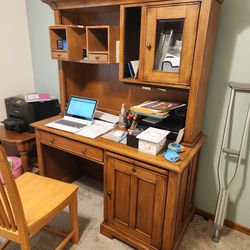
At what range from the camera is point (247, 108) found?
1.61 meters

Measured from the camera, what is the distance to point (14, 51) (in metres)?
2.54

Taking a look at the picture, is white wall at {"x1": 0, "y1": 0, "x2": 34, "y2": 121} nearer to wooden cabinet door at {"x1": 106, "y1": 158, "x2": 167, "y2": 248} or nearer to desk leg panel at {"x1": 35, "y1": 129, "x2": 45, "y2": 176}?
desk leg panel at {"x1": 35, "y1": 129, "x2": 45, "y2": 176}

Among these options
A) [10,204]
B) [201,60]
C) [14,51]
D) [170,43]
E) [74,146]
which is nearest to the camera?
[10,204]

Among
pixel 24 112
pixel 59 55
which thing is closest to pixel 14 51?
pixel 24 112

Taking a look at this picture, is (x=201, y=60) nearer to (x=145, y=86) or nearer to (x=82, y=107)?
(x=145, y=86)

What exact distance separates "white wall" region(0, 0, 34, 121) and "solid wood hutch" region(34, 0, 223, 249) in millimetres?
858

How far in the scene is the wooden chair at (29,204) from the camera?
110 centimetres

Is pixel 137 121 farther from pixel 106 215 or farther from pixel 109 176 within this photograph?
pixel 106 215

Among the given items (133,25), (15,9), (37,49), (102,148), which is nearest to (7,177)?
(102,148)

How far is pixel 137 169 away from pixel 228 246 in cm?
102

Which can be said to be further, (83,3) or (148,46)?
(83,3)

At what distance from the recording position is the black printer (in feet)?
7.31

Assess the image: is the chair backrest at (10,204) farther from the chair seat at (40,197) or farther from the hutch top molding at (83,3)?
the hutch top molding at (83,3)

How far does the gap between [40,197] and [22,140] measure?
84cm
